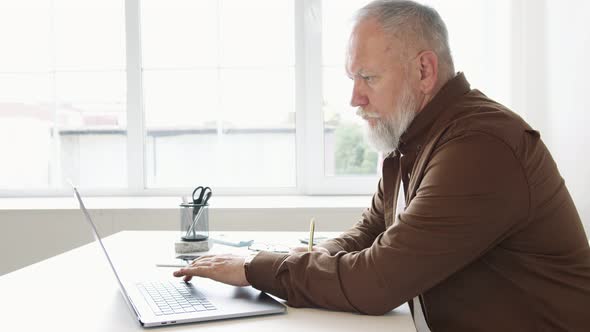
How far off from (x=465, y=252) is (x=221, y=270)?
50cm

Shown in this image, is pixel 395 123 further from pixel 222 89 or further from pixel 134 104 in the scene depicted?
pixel 134 104

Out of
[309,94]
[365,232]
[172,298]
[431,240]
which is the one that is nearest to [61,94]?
[309,94]

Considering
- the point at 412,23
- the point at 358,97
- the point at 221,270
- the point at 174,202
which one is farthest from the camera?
the point at 174,202

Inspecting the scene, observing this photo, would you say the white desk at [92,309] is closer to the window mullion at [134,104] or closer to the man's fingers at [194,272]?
the man's fingers at [194,272]

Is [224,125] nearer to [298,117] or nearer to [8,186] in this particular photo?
[298,117]

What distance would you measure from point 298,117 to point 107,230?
1.13 metres

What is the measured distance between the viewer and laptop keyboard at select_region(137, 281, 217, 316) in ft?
3.67

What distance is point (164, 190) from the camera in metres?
3.35

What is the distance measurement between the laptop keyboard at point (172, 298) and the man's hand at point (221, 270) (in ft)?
0.11

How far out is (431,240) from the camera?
1.14 metres

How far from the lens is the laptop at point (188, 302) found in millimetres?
1072

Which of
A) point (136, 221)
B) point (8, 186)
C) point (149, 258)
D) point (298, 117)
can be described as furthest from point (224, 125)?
point (149, 258)

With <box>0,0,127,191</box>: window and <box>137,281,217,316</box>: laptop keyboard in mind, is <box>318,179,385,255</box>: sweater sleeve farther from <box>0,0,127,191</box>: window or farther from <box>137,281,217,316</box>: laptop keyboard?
<box>0,0,127,191</box>: window

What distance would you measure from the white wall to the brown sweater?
986mm
